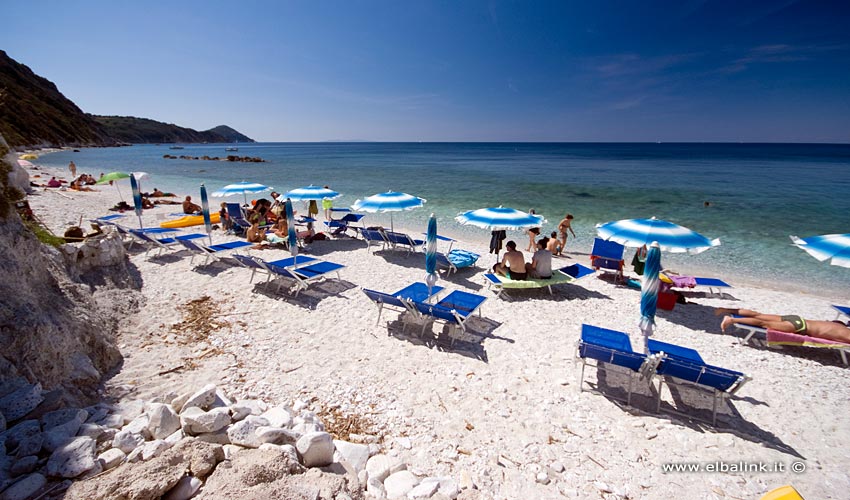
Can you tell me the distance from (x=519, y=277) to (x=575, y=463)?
4.51 m

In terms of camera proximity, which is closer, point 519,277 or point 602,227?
point 602,227

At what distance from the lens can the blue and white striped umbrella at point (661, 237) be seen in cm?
582

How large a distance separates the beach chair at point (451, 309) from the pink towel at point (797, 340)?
4.55 meters

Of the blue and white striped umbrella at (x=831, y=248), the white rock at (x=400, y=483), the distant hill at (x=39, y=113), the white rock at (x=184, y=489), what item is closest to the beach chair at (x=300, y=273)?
the white rock at (x=400, y=483)

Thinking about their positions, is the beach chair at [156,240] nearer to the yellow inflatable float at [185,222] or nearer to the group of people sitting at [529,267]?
the yellow inflatable float at [185,222]

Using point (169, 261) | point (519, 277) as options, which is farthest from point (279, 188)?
point (519, 277)

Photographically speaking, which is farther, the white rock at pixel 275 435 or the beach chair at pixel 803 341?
the beach chair at pixel 803 341

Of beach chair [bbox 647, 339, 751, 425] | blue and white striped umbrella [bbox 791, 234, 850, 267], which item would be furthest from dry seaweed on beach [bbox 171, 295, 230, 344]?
blue and white striped umbrella [bbox 791, 234, 850, 267]

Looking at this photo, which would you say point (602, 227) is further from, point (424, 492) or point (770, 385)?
point (424, 492)

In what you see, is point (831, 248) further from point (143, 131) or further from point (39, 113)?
point (143, 131)

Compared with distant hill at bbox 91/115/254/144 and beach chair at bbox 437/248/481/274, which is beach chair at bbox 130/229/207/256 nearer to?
beach chair at bbox 437/248/481/274

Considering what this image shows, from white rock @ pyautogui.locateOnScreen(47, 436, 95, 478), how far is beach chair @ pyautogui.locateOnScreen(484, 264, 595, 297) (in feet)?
20.7

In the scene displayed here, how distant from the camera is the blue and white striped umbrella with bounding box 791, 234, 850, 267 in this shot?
18.0ft

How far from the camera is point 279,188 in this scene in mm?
28703
